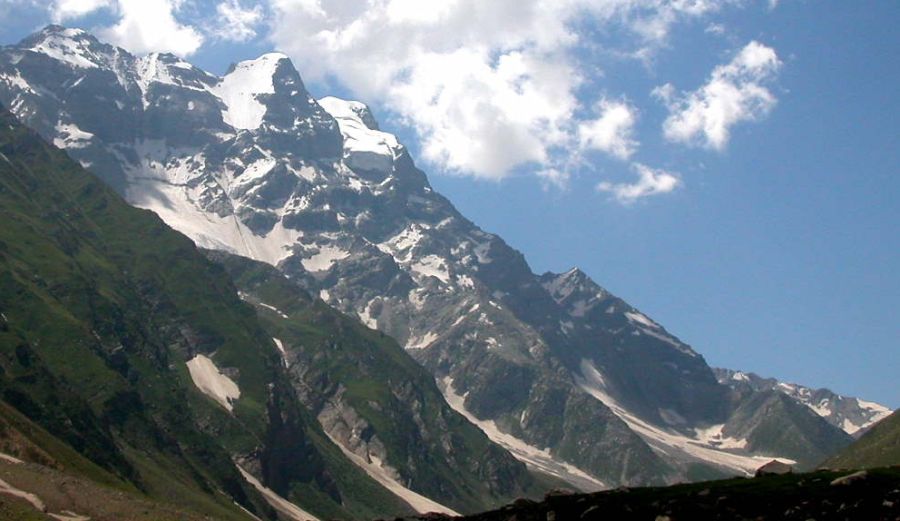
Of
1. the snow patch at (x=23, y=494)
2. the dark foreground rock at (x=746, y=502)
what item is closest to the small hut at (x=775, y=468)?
the dark foreground rock at (x=746, y=502)

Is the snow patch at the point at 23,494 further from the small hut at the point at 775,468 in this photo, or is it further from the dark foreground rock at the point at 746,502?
the small hut at the point at 775,468

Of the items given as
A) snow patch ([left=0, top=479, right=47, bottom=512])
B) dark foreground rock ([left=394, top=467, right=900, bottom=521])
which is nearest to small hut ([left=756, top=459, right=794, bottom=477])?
dark foreground rock ([left=394, top=467, right=900, bottom=521])

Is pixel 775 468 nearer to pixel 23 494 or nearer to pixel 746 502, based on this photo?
pixel 746 502

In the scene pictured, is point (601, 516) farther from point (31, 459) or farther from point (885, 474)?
point (31, 459)

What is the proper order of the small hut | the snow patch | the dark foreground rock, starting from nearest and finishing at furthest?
the dark foreground rock, the small hut, the snow patch

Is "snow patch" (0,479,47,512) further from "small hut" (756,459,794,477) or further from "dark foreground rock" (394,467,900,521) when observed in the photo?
"small hut" (756,459,794,477)

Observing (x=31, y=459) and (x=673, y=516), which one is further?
(x=31, y=459)

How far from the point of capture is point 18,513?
379 feet

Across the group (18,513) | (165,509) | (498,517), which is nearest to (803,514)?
(498,517)

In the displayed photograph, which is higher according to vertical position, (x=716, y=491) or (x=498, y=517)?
(x=716, y=491)

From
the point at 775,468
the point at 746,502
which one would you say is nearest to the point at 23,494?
the point at 746,502

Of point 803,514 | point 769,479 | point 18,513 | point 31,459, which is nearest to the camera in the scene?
point 803,514

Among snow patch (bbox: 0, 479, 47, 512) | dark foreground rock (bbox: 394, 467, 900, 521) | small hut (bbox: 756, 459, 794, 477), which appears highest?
small hut (bbox: 756, 459, 794, 477)

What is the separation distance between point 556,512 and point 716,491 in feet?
47.5
